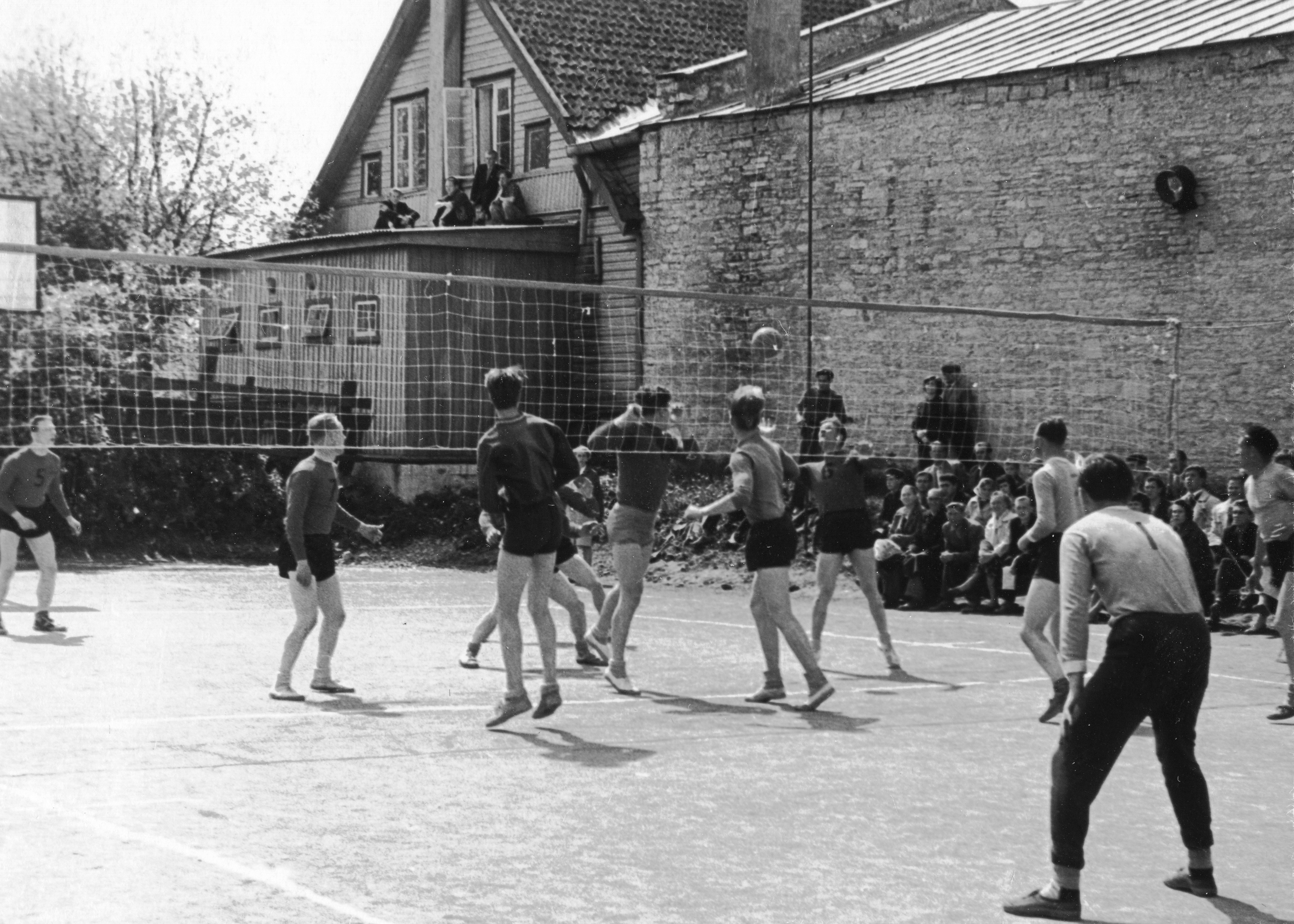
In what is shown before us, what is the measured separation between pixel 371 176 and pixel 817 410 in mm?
20859

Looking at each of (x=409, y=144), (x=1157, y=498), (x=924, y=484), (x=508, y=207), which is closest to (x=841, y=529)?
(x=1157, y=498)

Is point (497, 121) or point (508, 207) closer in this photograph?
point (508, 207)

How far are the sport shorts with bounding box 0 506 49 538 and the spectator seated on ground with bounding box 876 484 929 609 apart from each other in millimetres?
9349

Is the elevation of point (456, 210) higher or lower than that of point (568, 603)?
higher

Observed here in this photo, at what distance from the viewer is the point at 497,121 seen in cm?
3625

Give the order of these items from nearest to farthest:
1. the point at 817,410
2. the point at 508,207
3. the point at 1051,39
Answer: the point at 817,410
the point at 1051,39
the point at 508,207

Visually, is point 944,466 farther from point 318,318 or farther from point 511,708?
point 318,318

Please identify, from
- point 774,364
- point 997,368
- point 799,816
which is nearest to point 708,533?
point 774,364

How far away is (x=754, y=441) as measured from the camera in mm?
11828

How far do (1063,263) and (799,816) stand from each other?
1815 centimetres

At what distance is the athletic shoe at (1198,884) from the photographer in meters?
6.93

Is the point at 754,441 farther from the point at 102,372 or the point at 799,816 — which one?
the point at 102,372

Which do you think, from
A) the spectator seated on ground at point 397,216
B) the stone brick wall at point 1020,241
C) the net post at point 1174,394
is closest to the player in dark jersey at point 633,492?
the net post at point 1174,394

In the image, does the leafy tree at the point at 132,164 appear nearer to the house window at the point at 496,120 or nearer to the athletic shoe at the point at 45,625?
the house window at the point at 496,120
